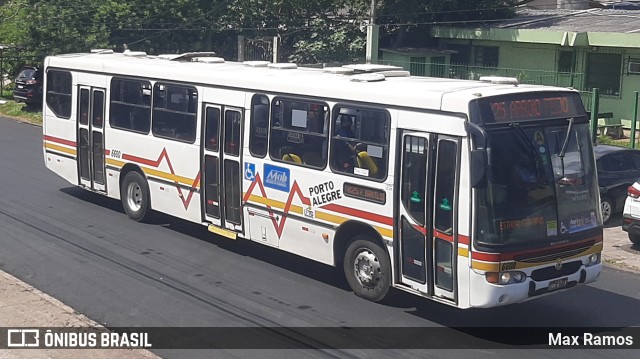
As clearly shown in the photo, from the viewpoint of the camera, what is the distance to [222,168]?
14.6 meters

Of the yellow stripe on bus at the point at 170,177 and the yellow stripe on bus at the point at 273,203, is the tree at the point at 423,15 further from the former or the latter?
the yellow stripe on bus at the point at 273,203

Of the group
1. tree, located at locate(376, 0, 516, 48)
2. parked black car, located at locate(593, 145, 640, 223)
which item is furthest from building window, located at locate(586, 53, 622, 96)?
parked black car, located at locate(593, 145, 640, 223)

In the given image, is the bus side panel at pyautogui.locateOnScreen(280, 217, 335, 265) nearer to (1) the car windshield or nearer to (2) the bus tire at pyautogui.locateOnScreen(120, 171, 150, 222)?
(2) the bus tire at pyautogui.locateOnScreen(120, 171, 150, 222)

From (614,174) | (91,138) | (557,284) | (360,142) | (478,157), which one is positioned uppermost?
(478,157)

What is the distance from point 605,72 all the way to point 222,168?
19676 mm

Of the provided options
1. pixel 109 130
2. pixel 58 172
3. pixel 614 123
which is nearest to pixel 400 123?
pixel 109 130

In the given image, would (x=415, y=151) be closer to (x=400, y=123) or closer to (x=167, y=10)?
(x=400, y=123)

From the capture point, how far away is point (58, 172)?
19.2 metres

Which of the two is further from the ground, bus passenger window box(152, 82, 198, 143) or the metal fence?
bus passenger window box(152, 82, 198, 143)

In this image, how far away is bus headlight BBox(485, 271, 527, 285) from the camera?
10.4m

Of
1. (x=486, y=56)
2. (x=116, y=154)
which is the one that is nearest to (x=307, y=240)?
(x=116, y=154)

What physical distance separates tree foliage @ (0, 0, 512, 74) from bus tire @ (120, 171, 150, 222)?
19.6m

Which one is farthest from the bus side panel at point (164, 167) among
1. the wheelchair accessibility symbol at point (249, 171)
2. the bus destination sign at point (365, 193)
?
the bus destination sign at point (365, 193)

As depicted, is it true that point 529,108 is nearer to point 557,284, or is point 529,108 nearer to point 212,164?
point 557,284
